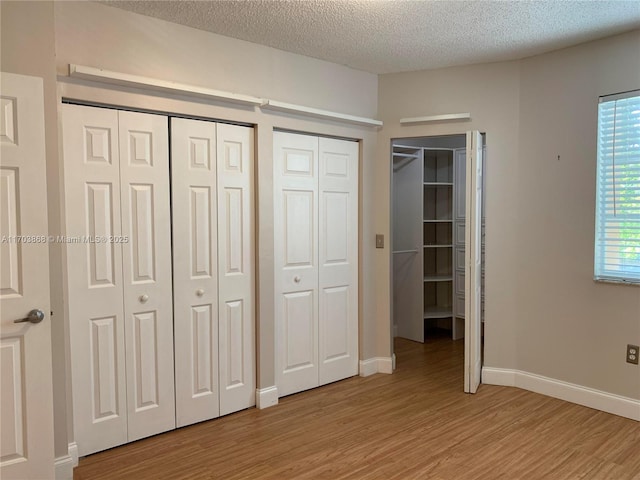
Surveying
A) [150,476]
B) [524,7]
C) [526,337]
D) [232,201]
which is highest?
[524,7]

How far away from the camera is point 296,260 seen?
11.9ft

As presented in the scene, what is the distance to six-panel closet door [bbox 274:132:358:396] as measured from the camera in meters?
3.54

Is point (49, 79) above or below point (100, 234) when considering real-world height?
above

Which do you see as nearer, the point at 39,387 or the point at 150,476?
the point at 39,387

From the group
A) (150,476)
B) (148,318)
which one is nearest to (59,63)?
(148,318)

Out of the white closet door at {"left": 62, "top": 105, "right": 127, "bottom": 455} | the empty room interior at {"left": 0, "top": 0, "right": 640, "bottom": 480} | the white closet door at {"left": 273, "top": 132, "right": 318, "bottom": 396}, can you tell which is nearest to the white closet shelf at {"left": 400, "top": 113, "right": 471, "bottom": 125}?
the empty room interior at {"left": 0, "top": 0, "right": 640, "bottom": 480}

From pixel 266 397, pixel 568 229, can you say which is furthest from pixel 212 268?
pixel 568 229

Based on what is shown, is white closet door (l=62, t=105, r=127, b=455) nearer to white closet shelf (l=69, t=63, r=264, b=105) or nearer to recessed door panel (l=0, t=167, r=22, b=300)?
white closet shelf (l=69, t=63, r=264, b=105)

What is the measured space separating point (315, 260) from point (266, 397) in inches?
42.5

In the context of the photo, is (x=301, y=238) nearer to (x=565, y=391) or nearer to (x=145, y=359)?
(x=145, y=359)

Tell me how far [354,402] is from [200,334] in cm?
125

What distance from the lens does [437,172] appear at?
5.54m

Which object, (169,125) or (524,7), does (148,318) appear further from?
(524,7)

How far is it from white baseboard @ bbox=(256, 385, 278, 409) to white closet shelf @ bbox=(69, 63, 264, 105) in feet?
6.62
